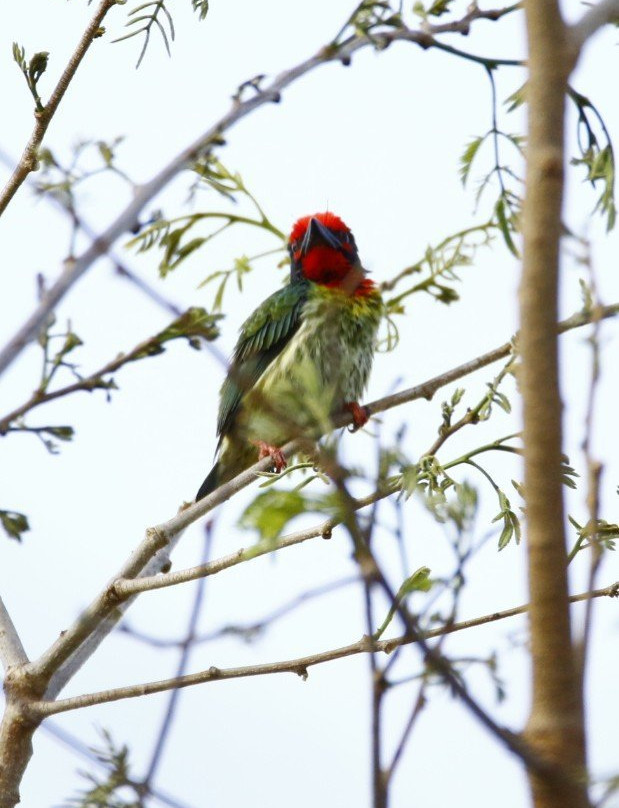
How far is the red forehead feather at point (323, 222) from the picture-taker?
4934 millimetres

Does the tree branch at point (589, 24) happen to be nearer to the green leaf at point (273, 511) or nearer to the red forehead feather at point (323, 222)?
the green leaf at point (273, 511)

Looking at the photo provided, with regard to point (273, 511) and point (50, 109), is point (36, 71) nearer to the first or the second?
point (50, 109)

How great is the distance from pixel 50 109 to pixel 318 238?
2.70 meters

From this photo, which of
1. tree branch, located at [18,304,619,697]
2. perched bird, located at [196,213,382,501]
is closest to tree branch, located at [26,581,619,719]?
tree branch, located at [18,304,619,697]

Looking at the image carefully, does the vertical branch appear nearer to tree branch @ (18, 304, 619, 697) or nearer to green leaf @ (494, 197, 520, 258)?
tree branch @ (18, 304, 619, 697)

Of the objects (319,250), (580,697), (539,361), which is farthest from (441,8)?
(319,250)

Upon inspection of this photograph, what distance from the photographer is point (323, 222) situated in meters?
4.95

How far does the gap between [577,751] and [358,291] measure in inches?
140

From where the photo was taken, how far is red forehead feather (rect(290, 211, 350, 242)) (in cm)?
493

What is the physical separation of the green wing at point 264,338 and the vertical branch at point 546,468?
3.31 m

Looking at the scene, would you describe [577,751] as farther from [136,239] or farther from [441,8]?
[136,239]

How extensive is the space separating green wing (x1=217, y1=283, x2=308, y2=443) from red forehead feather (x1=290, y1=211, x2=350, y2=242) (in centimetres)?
50

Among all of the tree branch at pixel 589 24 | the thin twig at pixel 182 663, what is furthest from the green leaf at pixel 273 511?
the tree branch at pixel 589 24

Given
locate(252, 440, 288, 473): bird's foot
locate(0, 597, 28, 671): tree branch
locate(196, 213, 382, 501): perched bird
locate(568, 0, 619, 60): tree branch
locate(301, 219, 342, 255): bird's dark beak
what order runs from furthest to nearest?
locate(301, 219, 342, 255): bird's dark beak < locate(196, 213, 382, 501): perched bird < locate(252, 440, 288, 473): bird's foot < locate(0, 597, 28, 671): tree branch < locate(568, 0, 619, 60): tree branch
